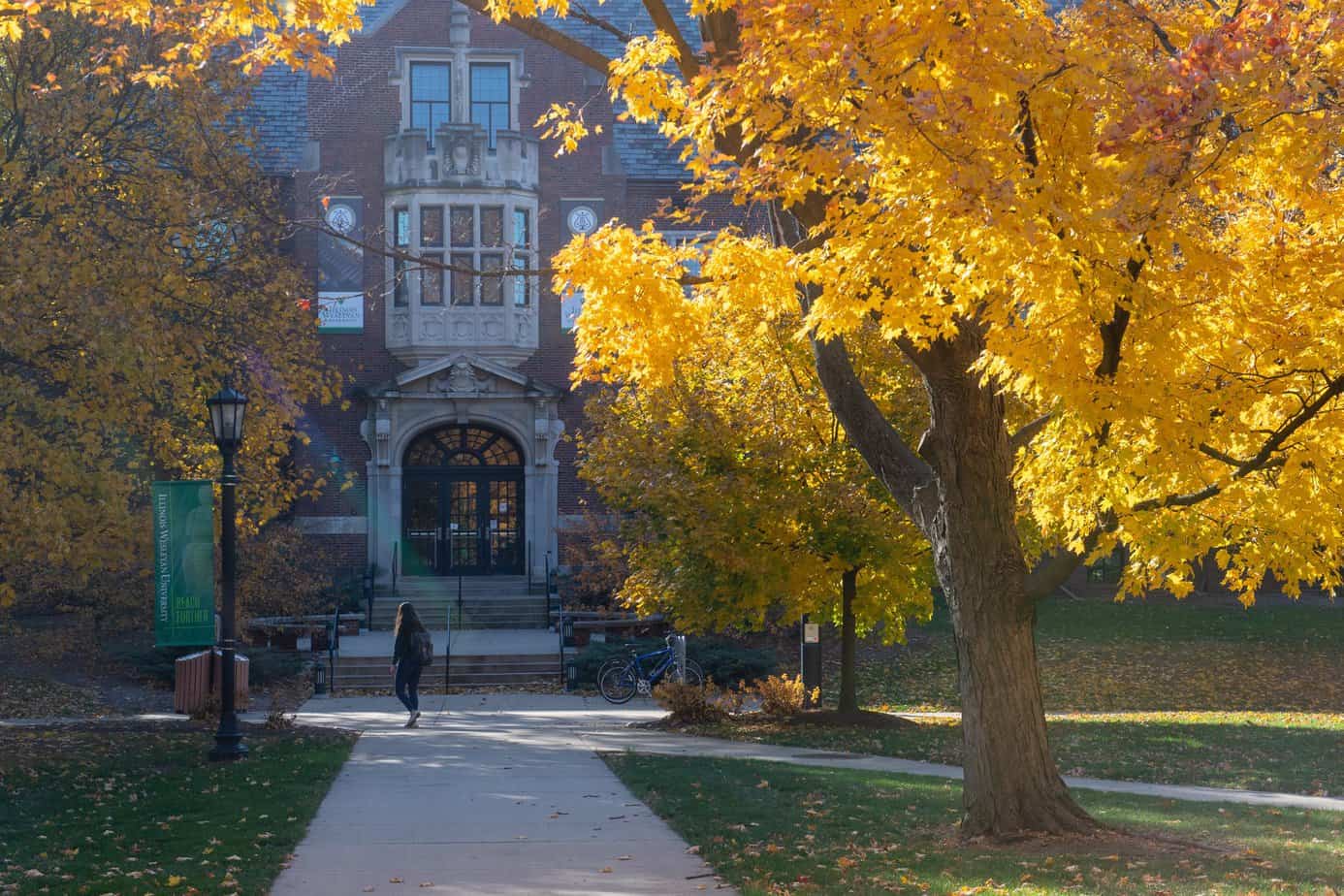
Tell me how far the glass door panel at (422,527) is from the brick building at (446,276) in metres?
0.03

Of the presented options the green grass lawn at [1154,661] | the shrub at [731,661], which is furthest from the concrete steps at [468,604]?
the shrub at [731,661]

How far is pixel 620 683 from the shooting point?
2162 centimetres

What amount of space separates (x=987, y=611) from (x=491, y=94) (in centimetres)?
2366

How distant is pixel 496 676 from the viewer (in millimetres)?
23750

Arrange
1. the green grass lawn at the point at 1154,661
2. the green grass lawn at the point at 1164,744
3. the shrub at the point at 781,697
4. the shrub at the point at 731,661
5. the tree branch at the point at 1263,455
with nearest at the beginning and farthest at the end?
the tree branch at the point at 1263,455 → the green grass lawn at the point at 1164,744 → the shrub at the point at 781,697 → the shrub at the point at 731,661 → the green grass lawn at the point at 1154,661

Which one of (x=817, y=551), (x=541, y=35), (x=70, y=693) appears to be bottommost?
(x=70, y=693)

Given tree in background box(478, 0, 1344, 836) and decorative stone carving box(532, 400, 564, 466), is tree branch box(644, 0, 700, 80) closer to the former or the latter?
tree in background box(478, 0, 1344, 836)

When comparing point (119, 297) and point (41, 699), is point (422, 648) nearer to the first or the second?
point (119, 297)

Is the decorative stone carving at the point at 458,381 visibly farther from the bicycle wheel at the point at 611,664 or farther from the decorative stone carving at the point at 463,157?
the bicycle wheel at the point at 611,664

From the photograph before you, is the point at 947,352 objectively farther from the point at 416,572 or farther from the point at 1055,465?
the point at 416,572

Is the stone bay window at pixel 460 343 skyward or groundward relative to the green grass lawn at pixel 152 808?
skyward

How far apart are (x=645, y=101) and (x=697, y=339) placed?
1.51 m

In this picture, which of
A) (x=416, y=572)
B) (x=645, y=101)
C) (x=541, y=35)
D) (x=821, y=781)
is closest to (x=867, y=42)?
(x=645, y=101)

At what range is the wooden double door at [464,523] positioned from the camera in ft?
100
